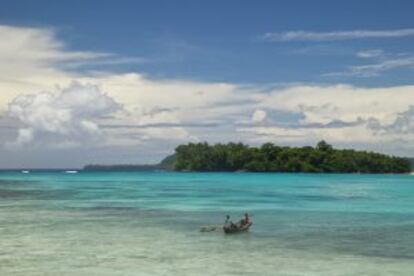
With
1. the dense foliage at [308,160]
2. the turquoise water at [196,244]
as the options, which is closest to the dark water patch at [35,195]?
the turquoise water at [196,244]

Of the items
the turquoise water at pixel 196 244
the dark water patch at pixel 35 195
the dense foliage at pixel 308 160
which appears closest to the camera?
the turquoise water at pixel 196 244

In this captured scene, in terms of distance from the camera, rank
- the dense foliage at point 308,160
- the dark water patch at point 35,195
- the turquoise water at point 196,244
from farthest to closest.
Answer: the dense foliage at point 308,160 < the dark water patch at point 35,195 < the turquoise water at point 196,244

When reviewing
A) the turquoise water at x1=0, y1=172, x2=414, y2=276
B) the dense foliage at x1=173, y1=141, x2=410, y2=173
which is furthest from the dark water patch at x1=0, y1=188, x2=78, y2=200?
the dense foliage at x1=173, y1=141, x2=410, y2=173

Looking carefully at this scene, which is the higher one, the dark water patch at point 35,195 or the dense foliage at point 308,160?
the dense foliage at point 308,160

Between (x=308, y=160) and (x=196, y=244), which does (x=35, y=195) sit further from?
(x=308, y=160)

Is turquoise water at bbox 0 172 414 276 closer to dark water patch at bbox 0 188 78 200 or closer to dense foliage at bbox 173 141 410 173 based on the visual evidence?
dark water patch at bbox 0 188 78 200

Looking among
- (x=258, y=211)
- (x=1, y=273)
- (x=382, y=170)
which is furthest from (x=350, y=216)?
(x=382, y=170)

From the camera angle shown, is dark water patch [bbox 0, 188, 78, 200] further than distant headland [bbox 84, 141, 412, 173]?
No

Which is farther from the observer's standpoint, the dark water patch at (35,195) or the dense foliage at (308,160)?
the dense foliage at (308,160)

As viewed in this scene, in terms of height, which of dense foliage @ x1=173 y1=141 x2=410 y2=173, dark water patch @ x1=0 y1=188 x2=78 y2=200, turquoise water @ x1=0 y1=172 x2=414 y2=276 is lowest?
turquoise water @ x1=0 y1=172 x2=414 y2=276

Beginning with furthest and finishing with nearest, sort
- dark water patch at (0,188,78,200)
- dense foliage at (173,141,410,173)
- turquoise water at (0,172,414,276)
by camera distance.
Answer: dense foliage at (173,141,410,173)
dark water patch at (0,188,78,200)
turquoise water at (0,172,414,276)

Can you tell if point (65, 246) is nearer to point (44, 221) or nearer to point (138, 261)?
point (138, 261)

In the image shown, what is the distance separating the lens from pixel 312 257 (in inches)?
915

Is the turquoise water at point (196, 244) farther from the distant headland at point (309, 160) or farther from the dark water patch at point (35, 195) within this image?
the distant headland at point (309, 160)
